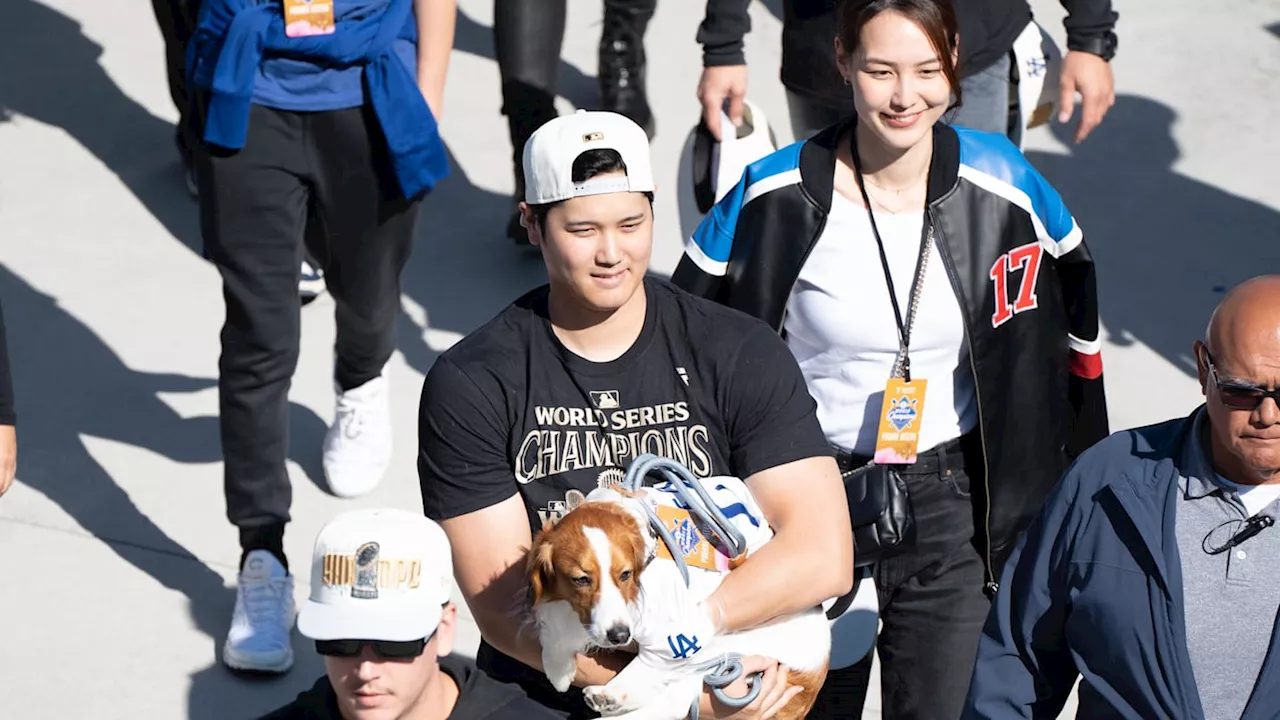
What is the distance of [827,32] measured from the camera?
4.68 metres

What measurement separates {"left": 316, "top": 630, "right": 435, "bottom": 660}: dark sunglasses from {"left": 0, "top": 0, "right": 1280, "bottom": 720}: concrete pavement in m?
2.42

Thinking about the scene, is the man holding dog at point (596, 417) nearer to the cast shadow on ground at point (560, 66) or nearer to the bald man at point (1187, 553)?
the bald man at point (1187, 553)

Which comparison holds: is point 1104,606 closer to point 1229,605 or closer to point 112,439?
point 1229,605

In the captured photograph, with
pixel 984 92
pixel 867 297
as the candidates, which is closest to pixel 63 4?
pixel 984 92

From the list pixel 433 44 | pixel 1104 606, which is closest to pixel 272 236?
pixel 433 44

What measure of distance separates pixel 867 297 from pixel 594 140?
94 cm

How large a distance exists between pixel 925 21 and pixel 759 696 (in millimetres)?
1487

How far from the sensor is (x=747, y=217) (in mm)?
3818

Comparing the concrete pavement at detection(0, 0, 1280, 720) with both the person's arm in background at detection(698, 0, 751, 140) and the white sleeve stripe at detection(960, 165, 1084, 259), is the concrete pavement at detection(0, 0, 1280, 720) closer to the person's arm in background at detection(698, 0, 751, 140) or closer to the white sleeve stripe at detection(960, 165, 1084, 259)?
the person's arm in background at detection(698, 0, 751, 140)

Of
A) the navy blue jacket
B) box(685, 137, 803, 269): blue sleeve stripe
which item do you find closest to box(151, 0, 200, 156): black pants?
box(685, 137, 803, 269): blue sleeve stripe

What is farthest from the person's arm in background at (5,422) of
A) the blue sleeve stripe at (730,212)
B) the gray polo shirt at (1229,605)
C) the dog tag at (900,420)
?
the gray polo shirt at (1229,605)

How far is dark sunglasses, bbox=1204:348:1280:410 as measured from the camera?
2.79 metres

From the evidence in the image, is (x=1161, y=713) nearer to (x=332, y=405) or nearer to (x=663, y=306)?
(x=663, y=306)

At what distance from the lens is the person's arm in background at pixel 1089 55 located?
4.75 meters
